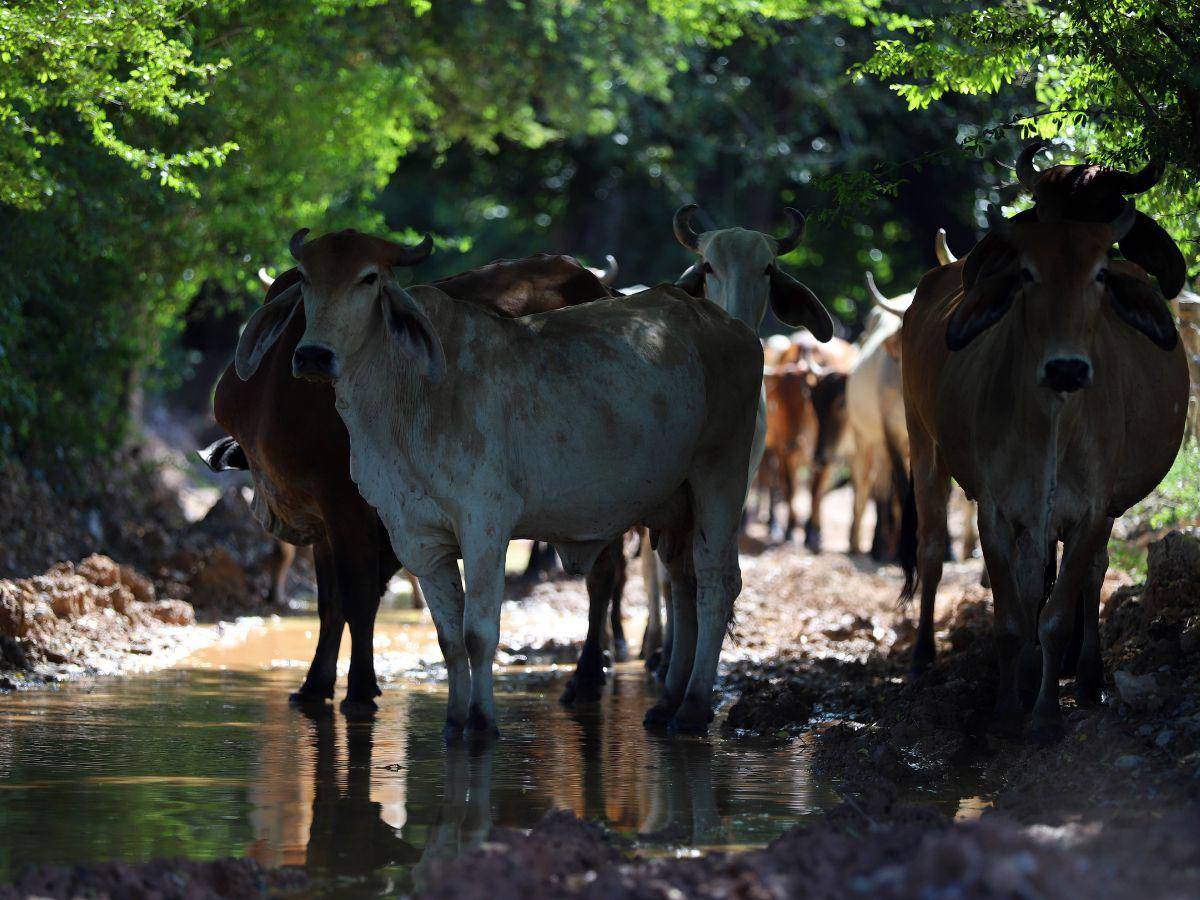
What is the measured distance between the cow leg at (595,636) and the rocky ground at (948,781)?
738 mm

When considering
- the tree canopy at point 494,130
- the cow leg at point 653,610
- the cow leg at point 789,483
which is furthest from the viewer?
the cow leg at point 789,483

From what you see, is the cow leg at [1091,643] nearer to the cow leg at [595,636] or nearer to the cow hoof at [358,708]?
the cow leg at [595,636]

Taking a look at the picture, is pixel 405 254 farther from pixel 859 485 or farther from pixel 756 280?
pixel 859 485

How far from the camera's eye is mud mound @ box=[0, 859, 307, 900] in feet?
14.7

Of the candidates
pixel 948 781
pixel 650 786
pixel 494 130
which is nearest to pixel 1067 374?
pixel 948 781

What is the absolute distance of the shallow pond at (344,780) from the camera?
539 centimetres

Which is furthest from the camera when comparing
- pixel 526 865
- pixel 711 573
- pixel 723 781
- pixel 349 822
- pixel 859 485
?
pixel 859 485

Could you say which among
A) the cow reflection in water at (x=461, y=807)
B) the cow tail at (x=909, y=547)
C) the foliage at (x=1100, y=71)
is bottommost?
the cow reflection in water at (x=461, y=807)

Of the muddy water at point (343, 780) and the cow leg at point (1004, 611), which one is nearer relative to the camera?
the muddy water at point (343, 780)

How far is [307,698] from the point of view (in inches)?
347

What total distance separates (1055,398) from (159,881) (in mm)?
4270

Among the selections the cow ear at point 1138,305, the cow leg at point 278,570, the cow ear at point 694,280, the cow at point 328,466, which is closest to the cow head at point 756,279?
the cow ear at point 694,280

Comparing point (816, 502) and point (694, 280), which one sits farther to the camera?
point (816, 502)

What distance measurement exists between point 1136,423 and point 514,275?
10.7ft
